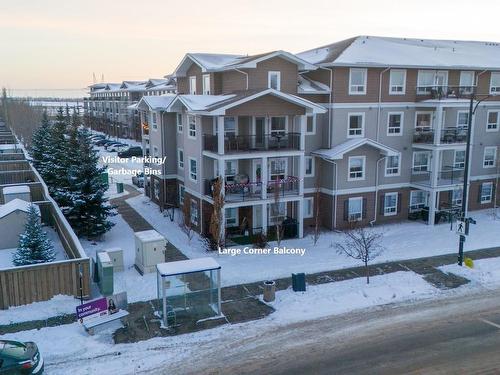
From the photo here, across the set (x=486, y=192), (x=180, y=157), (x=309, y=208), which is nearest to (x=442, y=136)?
(x=486, y=192)

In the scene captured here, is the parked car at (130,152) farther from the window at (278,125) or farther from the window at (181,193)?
the window at (278,125)

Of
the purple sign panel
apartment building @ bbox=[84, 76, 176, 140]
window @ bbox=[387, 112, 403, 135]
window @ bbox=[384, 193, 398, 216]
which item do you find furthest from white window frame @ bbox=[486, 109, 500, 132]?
A: apartment building @ bbox=[84, 76, 176, 140]

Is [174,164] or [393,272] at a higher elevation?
[174,164]

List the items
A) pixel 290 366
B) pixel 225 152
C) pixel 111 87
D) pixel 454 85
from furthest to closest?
pixel 111 87 → pixel 454 85 → pixel 225 152 → pixel 290 366

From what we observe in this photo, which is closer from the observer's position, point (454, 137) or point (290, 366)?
point (290, 366)

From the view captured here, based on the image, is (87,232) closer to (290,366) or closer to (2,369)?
(2,369)

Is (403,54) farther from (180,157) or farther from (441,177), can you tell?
(180,157)

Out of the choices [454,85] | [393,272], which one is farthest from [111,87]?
[393,272]
